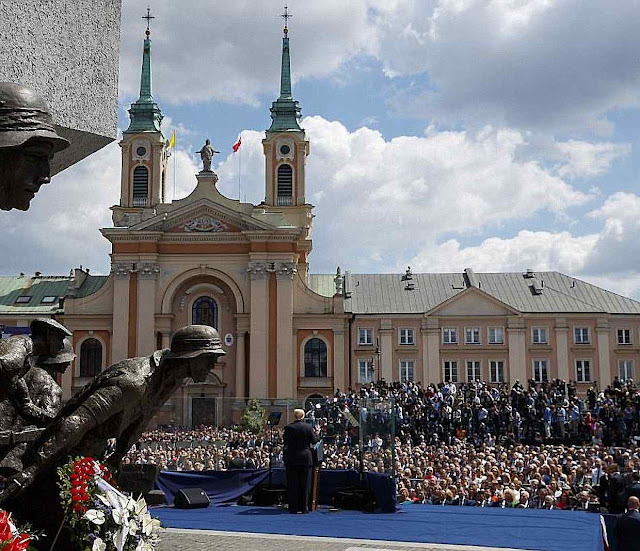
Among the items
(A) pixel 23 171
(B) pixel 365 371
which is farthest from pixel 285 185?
(A) pixel 23 171

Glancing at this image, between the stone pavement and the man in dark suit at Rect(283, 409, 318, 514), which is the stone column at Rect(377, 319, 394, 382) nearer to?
the man in dark suit at Rect(283, 409, 318, 514)

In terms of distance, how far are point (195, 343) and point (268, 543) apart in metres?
4.63

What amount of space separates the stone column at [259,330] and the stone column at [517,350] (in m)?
15.6

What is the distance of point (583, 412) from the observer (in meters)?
32.8

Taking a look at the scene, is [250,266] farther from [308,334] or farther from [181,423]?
[181,423]

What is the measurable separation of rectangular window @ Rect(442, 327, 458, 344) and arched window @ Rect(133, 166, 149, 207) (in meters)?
23.3

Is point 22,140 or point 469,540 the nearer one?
point 22,140

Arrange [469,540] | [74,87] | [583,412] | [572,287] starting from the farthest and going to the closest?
[572,287] < [583,412] < [469,540] < [74,87]

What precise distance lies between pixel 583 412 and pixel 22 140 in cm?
3299

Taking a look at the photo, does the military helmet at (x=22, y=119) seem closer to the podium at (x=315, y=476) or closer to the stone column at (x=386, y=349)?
the podium at (x=315, y=476)

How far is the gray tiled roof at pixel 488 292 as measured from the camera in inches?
2186

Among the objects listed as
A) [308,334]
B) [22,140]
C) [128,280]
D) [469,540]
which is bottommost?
[469,540]

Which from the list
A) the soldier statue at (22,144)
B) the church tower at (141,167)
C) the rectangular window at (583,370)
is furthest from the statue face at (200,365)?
the church tower at (141,167)

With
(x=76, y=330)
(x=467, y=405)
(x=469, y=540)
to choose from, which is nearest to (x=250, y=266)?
(x=76, y=330)
